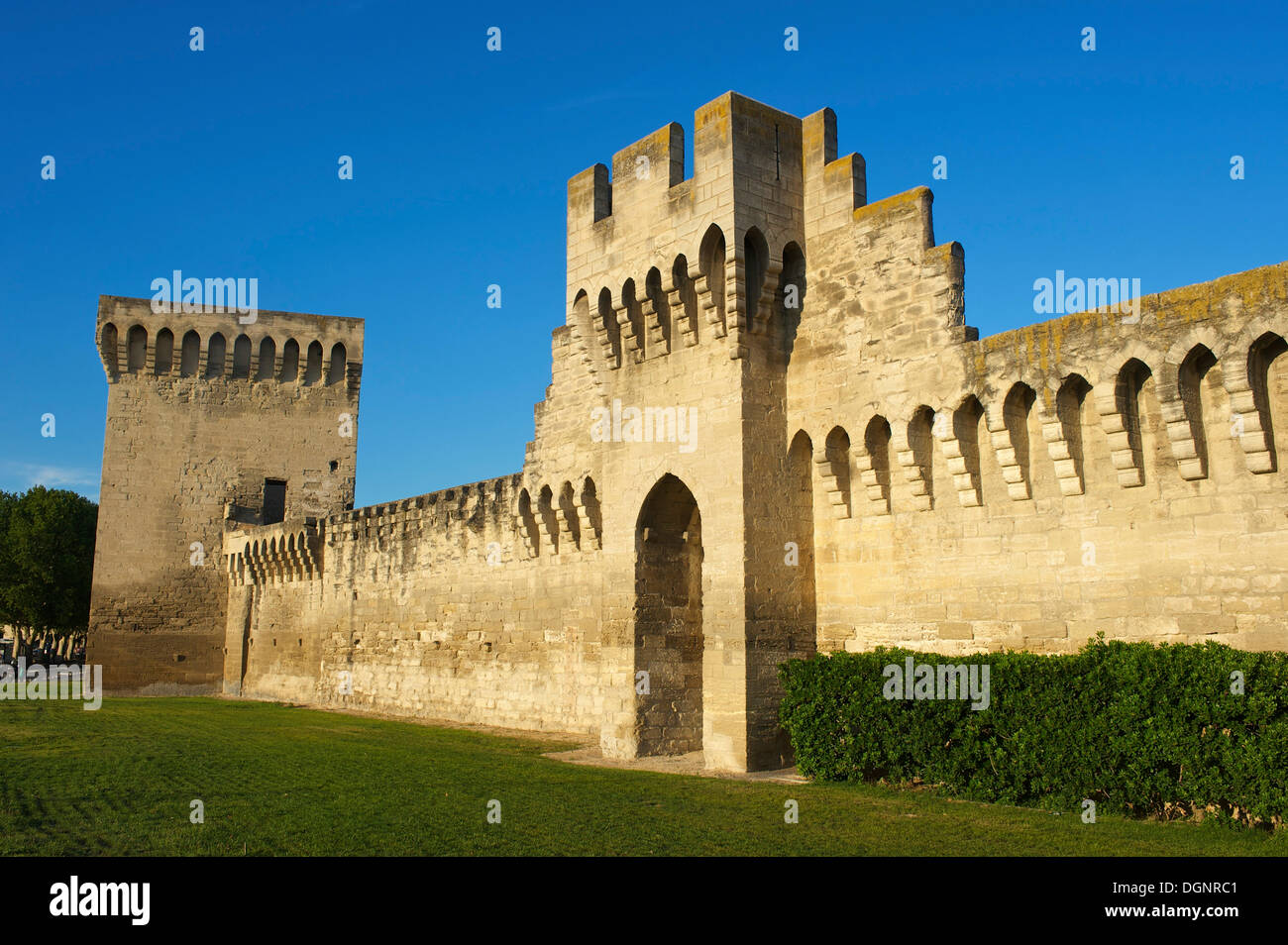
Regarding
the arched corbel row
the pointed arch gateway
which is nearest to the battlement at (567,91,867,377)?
the pointed arch gateway

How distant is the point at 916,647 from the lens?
1120cm

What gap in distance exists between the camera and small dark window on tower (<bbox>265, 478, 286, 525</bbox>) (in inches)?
1208

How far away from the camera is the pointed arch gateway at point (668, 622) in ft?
44.5

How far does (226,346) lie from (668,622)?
22.2 metres

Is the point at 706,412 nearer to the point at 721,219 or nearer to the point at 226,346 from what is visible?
the point at 721,219

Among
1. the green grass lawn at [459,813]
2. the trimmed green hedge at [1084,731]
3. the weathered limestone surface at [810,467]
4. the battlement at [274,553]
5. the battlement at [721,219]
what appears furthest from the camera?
the battlement at [274,553]

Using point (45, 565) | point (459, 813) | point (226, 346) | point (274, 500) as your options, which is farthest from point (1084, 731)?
point (45, 565)

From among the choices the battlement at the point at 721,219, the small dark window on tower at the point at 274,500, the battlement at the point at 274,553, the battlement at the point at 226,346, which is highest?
the battlement at the point at 226,346

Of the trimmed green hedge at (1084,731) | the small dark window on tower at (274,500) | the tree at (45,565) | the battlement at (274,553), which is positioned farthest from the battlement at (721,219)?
the tree at (45,565)

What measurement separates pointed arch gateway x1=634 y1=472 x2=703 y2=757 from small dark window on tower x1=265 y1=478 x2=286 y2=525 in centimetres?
2004

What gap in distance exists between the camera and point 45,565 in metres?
38.6

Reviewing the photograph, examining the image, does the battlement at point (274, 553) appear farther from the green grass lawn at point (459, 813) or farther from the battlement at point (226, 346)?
the green grass lawn at point (459, 813)

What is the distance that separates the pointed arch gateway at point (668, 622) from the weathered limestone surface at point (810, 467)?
0.04 m

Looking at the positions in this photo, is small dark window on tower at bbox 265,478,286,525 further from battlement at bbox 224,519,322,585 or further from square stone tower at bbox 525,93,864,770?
square stone tower at bbox 525,93,864,770
